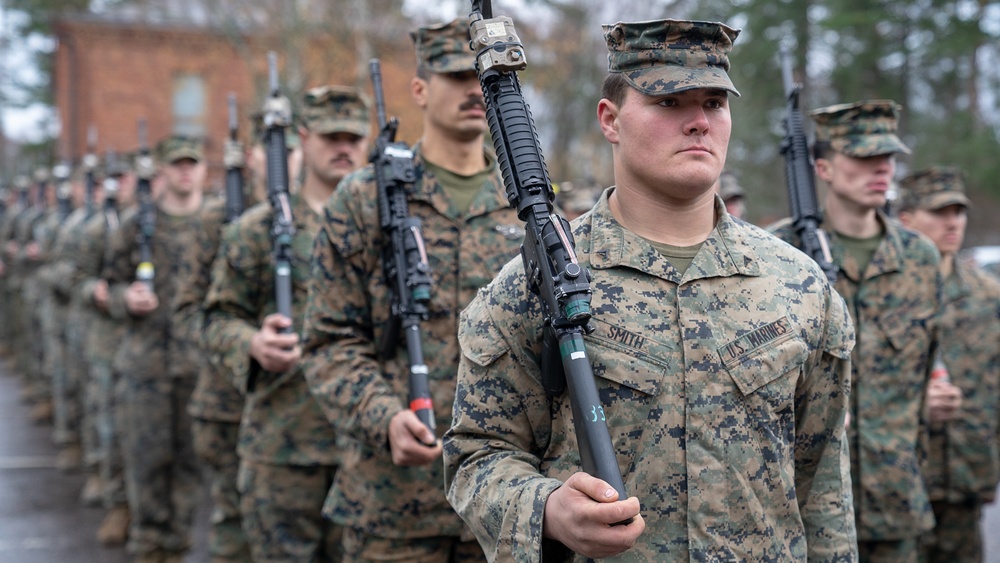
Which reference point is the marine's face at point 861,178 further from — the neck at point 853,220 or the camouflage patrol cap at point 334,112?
the camouflage patrol cap at point 334,112

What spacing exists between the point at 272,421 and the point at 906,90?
61.6 feet

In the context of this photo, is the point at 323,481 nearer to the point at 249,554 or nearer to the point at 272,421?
the point at 272,421

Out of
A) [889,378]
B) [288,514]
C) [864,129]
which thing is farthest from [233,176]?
[889,378]

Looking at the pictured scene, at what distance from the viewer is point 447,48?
4113 millimetres

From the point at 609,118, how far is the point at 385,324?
166cm

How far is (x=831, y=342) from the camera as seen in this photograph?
2.73 m

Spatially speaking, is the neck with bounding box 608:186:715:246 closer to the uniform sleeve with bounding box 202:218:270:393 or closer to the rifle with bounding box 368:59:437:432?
the rifle with bounding box 368:59:437:432

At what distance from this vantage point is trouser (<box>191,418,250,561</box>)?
582cm

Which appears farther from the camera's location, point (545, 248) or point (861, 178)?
point (861, 178)

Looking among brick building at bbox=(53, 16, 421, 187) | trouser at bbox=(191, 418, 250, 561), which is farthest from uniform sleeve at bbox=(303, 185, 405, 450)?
brick building at bbox=(53, 16, 421, 187)

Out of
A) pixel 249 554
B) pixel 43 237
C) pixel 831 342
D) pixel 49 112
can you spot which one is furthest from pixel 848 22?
pixel 49 112

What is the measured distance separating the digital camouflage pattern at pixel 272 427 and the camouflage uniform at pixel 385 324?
3.01ft

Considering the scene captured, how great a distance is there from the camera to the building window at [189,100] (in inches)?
1286

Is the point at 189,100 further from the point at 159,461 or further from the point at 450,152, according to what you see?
the point at 450,152
